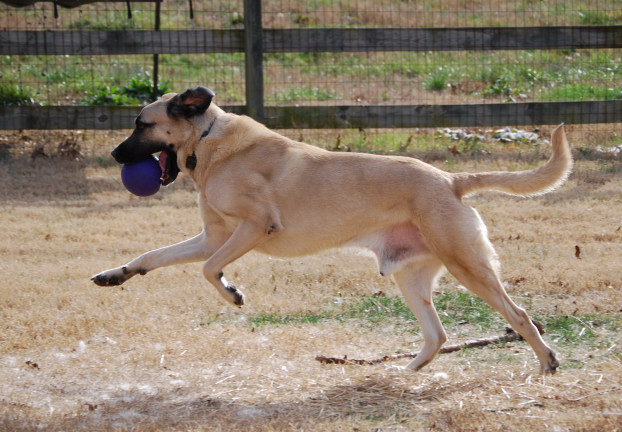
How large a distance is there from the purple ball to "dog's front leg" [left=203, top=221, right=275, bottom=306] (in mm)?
726

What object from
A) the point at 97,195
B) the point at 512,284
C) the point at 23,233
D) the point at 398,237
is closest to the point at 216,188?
the point at 398,237

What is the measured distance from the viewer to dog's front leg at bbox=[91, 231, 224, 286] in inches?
201

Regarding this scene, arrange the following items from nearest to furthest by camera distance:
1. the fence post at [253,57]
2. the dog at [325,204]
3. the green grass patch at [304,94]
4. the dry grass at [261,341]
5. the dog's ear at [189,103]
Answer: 1. the dry grass at [261,341]
2. the dog at [325,204]
3. the dog's ear at [189,103]
4. the fence post at [253,57]
5. the green grass patch at [304,94]

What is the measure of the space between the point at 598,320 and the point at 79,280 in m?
3.91

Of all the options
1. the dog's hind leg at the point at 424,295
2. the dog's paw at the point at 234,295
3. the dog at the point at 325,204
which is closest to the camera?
the dog at the point at 325,204

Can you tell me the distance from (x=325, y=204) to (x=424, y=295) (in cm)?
84

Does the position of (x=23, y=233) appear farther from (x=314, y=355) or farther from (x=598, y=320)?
(x=598, y=320)

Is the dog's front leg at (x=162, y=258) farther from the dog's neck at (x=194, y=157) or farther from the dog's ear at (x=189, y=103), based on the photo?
the dog's ear at (x=189, y=103)

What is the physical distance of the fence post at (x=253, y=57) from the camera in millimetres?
9992

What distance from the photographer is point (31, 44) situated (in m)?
10.0

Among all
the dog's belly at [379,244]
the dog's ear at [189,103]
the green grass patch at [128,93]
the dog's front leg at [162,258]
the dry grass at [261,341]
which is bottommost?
the dry grass at [261,341]

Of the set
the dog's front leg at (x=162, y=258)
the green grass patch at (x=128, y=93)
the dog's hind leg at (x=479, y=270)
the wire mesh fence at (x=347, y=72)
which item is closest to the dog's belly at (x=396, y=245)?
the dog's hind leg at (x=479, y=270)

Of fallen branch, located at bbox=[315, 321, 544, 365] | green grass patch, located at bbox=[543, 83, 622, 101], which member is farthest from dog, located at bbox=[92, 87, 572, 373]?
green grass patch, located at bbox=[543, 83, 622, 101]

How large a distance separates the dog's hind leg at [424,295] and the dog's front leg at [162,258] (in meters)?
1.22
